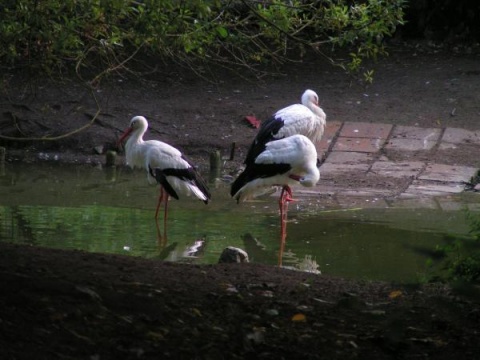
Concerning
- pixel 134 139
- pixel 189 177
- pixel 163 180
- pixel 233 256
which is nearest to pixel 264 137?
pixel 189 177

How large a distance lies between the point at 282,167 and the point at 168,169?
1.18m

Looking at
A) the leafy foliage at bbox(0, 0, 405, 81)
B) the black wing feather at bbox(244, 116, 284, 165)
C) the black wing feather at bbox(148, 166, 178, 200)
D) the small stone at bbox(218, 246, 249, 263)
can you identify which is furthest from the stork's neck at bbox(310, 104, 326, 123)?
the small stone at bbox(218, 246, 249, 263)

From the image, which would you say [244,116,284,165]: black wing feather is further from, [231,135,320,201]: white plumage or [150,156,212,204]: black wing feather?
[150,156,212,204]: black wing feather

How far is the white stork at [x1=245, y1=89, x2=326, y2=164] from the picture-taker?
9781 millimetres

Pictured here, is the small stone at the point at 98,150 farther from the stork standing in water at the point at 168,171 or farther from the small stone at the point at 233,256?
the small stone at the point at 233,256

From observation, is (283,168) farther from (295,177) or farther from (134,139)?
(134,139)

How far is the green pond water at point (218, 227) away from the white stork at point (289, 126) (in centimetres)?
64

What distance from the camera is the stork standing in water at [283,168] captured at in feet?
29.5

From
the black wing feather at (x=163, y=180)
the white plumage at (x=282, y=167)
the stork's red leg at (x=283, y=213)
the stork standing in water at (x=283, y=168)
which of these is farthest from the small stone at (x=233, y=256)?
the black wing feather at (x=163, y=180)

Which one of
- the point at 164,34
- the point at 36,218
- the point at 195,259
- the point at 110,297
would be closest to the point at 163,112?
the point at 36,218

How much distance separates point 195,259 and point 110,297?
286 centimetres

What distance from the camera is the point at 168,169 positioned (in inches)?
373

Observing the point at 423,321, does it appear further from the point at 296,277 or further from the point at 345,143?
the point at 345,143

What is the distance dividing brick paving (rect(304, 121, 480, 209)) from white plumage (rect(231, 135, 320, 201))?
782mm
